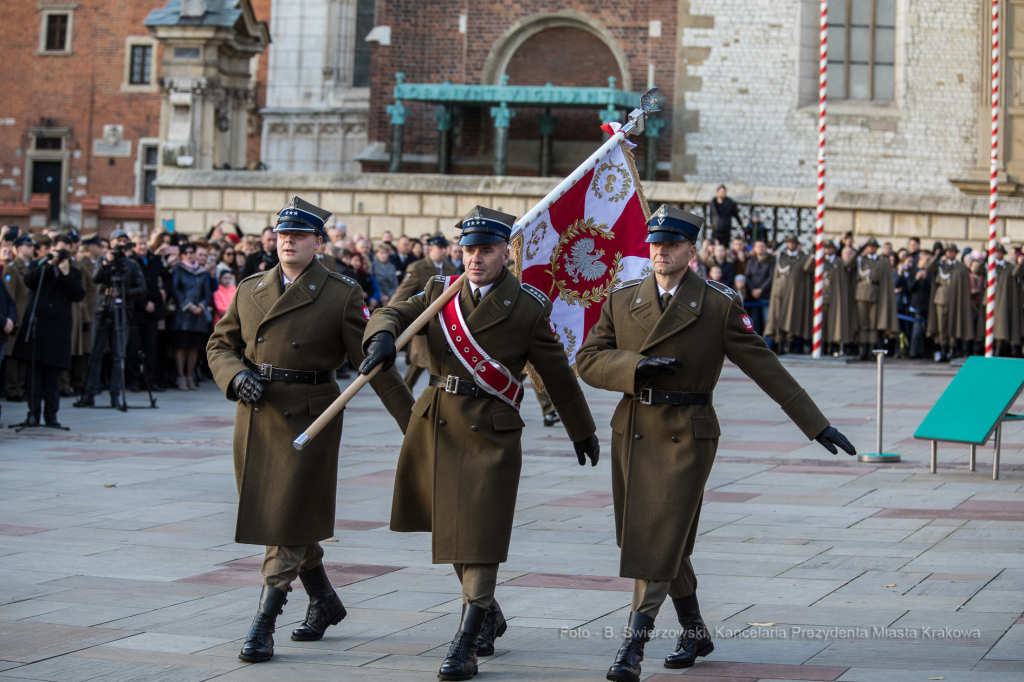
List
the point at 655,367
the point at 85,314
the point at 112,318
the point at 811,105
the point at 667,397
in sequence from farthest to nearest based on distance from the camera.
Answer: the point at 811,105
the point at 85,314
the point at 112,318
the point at 667,397
the point at 655,367

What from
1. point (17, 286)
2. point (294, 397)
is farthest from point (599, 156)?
point (17, 286)

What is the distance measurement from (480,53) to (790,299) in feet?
37.7

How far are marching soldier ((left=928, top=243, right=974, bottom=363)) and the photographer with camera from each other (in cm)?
1275

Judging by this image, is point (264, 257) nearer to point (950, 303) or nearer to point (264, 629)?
point (950, 303)

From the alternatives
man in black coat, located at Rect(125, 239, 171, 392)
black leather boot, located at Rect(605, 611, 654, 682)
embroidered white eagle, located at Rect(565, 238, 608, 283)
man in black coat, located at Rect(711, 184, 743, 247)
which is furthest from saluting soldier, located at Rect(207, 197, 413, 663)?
man in black coat, located at Rect(711, 184, 743, 247)

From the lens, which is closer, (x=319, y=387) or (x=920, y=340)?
(x=319, y=387)

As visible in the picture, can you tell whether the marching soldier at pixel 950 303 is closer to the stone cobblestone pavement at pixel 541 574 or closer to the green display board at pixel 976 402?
the stone cobblestone pavement at pixel 541 574

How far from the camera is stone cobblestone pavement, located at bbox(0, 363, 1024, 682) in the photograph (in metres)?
5.37

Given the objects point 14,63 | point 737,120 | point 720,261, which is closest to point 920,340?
point 720,261

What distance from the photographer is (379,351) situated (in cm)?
536

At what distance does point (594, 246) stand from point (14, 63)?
43899 mm

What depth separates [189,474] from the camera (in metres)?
10.3

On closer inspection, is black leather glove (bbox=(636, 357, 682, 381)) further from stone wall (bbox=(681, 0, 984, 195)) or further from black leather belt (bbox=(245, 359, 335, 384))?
stone wall (bbox=(681, 0, 984, 195))

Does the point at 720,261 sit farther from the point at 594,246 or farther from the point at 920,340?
the point at 594,246
